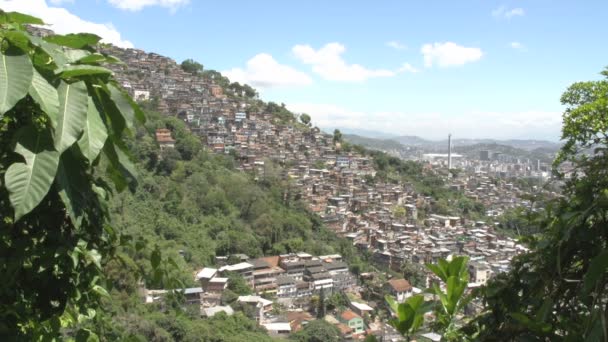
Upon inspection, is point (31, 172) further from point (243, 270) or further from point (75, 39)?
point (243, 270)

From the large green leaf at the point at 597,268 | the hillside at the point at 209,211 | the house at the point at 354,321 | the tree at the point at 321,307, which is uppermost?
the large green leaf at the point at 597,268

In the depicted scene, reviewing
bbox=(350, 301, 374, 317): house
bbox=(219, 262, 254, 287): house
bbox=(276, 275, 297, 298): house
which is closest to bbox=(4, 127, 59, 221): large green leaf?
bbox=(350, 301, 374, 317): house

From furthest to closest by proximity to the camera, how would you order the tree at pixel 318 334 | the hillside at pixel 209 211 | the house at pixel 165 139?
1. the house at pixel 165 139
2. the hillside at pixel 209 211
3. the tree at pixel 318 334

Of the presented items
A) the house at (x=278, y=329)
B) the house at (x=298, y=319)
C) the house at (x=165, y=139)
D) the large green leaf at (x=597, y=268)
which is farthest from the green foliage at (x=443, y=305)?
the house at (x=165, y=139)

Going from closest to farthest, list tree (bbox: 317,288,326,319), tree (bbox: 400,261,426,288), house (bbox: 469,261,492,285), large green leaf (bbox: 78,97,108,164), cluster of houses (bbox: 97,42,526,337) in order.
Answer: large green leaf (bbox: 78,97,108,164) < house (bbox: 469,261,492,285) < cluster of houses (bbox: 97,42,526,337) < tree (bbox: 317,288,326,319) < tree (bbox: 400,261,426,288)

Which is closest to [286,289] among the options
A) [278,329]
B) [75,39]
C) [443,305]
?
[278,329]

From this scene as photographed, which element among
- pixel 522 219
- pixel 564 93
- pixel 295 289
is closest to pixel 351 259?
pixel 295 289

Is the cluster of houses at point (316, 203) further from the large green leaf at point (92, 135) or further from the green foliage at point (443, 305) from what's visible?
the large green leaf at point (92, 135)

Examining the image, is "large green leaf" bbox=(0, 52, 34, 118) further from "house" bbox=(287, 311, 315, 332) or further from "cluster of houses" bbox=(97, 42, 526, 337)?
"house" bbox=(287, 311, 315, 332)
